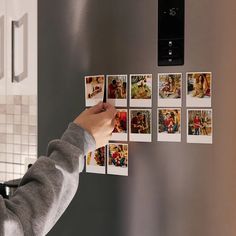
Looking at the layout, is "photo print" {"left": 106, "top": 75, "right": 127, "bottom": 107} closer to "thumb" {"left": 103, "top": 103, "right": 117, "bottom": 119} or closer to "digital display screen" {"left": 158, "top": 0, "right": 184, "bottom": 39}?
"thumb" {"left": 103, "top": 103, "right": 117, "bottom": 119}

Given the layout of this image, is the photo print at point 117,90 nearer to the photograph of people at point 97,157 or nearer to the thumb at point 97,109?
the thumb at point 97,109

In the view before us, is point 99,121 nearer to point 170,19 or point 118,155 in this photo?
point 118,155

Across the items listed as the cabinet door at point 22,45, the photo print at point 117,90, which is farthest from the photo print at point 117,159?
the cabinet door at point 22,45

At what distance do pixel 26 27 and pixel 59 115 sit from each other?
0.50m

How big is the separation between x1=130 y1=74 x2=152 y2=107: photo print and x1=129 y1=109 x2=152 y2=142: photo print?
19 mm

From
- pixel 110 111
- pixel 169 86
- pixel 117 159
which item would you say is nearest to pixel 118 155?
pixel 117 159

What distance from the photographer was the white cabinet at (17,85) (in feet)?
4.51

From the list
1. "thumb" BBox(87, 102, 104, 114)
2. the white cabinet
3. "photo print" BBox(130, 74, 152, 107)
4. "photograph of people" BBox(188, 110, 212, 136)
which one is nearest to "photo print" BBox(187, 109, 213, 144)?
"photograph of people" BBox(188, 110, 212, 136)

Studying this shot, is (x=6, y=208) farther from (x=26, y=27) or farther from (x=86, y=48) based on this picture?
(x=26, y=27)

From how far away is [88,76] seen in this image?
978 mm

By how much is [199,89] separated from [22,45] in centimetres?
78

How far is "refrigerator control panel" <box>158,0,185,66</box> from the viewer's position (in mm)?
880

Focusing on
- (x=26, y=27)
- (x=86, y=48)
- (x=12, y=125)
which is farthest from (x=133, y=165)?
(x=12, y=125)

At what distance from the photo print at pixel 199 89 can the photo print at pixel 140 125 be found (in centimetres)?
10
